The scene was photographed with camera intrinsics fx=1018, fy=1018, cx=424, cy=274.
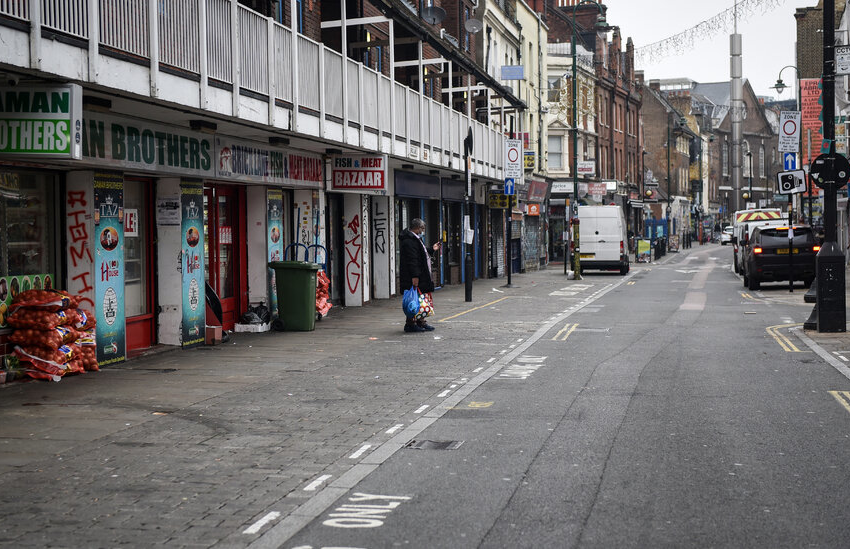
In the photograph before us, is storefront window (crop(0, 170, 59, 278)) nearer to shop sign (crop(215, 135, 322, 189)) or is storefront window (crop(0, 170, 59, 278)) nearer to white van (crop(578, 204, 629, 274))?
shop sign (crop(215, 135, 322, 189))

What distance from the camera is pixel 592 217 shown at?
1497 inches

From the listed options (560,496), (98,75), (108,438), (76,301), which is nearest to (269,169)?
(76,301)

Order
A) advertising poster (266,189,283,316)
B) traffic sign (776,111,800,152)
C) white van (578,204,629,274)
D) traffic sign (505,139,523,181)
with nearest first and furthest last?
1. advertising poster (266,189,283,316)
2. traffic sign (776,111,800,152)
3. traffic sign (505,139,523,181)
4. white van (578,204,629,274)

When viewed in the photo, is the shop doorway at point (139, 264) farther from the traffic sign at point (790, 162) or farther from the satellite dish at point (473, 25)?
the traffic sign at point (790, 162)

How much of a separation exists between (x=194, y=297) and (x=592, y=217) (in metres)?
25.2

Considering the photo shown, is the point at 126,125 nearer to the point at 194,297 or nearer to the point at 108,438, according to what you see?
the point at 194,297

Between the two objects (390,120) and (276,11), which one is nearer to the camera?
(276,11)

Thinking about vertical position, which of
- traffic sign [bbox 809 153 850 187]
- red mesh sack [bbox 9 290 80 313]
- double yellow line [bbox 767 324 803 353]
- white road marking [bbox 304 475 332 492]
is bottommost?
double yellow line [bbox 767 324 803 353]

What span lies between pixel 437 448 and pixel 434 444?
0.16 meters

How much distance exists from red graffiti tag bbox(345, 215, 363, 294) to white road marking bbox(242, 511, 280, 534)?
55.5 ft

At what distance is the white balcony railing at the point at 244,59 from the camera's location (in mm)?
9898

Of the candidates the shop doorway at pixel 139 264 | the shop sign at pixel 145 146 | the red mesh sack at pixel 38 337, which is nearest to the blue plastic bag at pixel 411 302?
the shop sign at pixel 145 146

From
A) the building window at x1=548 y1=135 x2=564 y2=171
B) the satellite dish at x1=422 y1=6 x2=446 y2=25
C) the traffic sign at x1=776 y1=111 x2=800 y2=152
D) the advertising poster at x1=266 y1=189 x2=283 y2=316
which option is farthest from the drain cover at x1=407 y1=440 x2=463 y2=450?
the building window at x1=548 y1=135 x2=564 y2=171

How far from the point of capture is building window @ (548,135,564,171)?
54812 millimetres
